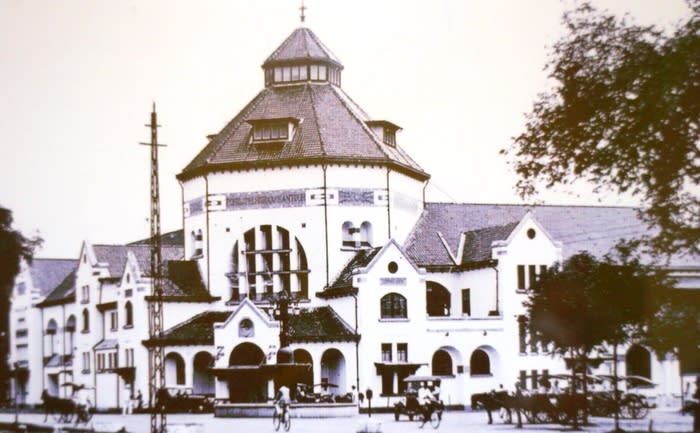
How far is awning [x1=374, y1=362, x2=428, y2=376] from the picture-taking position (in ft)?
172

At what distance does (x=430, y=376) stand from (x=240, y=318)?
347 inches

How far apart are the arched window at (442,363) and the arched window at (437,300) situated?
3.32 meters

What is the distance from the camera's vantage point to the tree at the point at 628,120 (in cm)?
2573

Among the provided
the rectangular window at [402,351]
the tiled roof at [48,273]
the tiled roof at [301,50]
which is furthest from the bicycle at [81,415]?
the tiled roof at [48,273]

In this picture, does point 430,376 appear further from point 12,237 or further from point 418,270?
point 12,237

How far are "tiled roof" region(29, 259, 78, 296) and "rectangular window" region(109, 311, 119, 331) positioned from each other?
6.40m

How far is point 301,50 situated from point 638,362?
20.8 meters

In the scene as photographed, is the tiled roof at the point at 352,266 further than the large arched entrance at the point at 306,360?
Yes

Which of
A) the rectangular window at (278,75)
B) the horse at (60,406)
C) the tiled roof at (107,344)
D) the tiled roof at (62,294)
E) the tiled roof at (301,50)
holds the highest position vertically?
the tiled roof at (301,50)

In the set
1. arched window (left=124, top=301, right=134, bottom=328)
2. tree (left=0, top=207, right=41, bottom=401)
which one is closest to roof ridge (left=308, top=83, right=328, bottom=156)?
arched window (left=124, top=301, right=134, bottom=328)

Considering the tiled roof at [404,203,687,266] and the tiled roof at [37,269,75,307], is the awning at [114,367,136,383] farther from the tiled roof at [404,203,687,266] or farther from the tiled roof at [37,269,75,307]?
the tiled roof at [404,203,687,266]

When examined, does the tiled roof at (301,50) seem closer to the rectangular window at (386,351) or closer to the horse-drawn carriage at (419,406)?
the rectangular window at (386,351)

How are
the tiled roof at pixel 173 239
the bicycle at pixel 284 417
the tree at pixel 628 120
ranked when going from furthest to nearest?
1. the tiled roof at pixel 173 239
2. the bicycle at pixel 284 417
3. the tree at pixel 628 120

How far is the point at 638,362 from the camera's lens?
5522 cm
